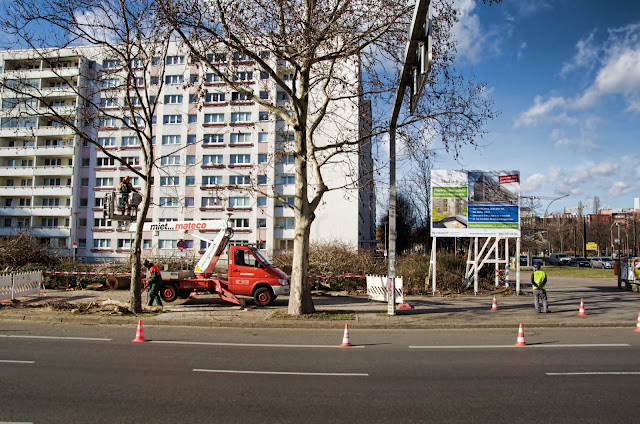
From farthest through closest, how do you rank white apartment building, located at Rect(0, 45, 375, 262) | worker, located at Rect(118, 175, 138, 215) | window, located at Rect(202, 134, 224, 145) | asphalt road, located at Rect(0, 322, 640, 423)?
window, located at Rect(202, 134, 224, 145)
white apartment building, located at Rect(0, 45, 375, 262)
worker, located at Rect(118, 175, 138, 215)
asphalt road, located at Rect(0, 322, 640, 423)

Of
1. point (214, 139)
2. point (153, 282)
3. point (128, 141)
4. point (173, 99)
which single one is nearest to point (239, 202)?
point (214, 139)

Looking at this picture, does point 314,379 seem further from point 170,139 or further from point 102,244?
point 102,244

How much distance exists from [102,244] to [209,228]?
1592 inches

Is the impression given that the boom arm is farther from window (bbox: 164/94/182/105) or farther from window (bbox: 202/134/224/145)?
window (bbox: 164/94/182/105)

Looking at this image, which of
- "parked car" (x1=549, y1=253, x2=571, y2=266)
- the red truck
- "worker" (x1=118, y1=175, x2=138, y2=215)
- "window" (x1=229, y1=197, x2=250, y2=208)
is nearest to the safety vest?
the red truck

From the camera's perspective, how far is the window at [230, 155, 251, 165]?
49.0 metres

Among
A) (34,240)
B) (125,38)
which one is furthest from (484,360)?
(34,240)

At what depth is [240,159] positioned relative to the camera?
49.2 m

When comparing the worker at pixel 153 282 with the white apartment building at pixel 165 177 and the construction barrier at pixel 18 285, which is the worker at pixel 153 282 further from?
the white apartment building at pixel 165 177

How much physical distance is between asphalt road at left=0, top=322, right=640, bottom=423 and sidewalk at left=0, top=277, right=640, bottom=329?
1728mm

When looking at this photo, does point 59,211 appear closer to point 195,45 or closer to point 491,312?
point 195,45

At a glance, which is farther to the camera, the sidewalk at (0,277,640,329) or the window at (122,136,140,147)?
the window at (122,136,140,147)

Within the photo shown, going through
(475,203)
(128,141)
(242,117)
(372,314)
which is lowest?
(372,314)

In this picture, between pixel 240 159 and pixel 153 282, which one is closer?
pixel 153 282
